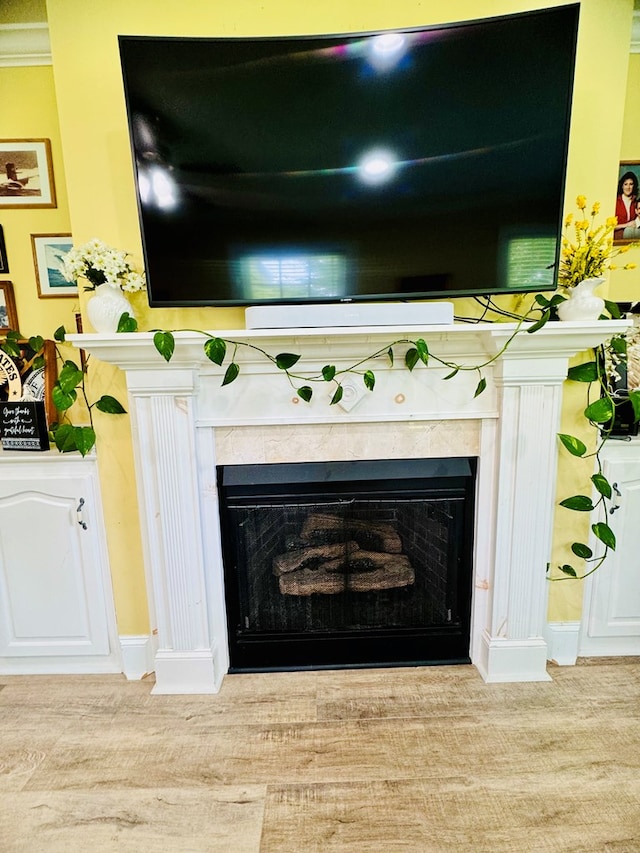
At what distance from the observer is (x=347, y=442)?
1678 mm

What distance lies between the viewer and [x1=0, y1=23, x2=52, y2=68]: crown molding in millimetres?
1656

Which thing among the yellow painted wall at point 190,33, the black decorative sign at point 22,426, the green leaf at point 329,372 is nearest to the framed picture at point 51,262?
the yellow painted wall at point 190,33

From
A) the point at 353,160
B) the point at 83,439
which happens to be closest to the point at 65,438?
the point at 83,439

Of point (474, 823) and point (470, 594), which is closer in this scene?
point (474, 823)

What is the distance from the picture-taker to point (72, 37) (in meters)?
1.47

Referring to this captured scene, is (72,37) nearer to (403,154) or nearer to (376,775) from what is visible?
(403,154)

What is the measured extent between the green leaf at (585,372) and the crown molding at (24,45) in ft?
7.21

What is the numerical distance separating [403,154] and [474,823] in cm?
188

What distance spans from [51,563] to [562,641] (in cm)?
196

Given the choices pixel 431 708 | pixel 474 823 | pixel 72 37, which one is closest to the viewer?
pixel 474 823

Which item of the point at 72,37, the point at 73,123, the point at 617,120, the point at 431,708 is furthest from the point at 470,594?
the point at 72,37

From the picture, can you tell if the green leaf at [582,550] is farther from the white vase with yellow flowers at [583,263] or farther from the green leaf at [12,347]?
the green leaf at [12,347]

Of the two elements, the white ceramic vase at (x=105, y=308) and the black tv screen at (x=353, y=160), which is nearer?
the black tv screen at (x=353, y=160)

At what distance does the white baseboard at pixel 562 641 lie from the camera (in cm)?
181
